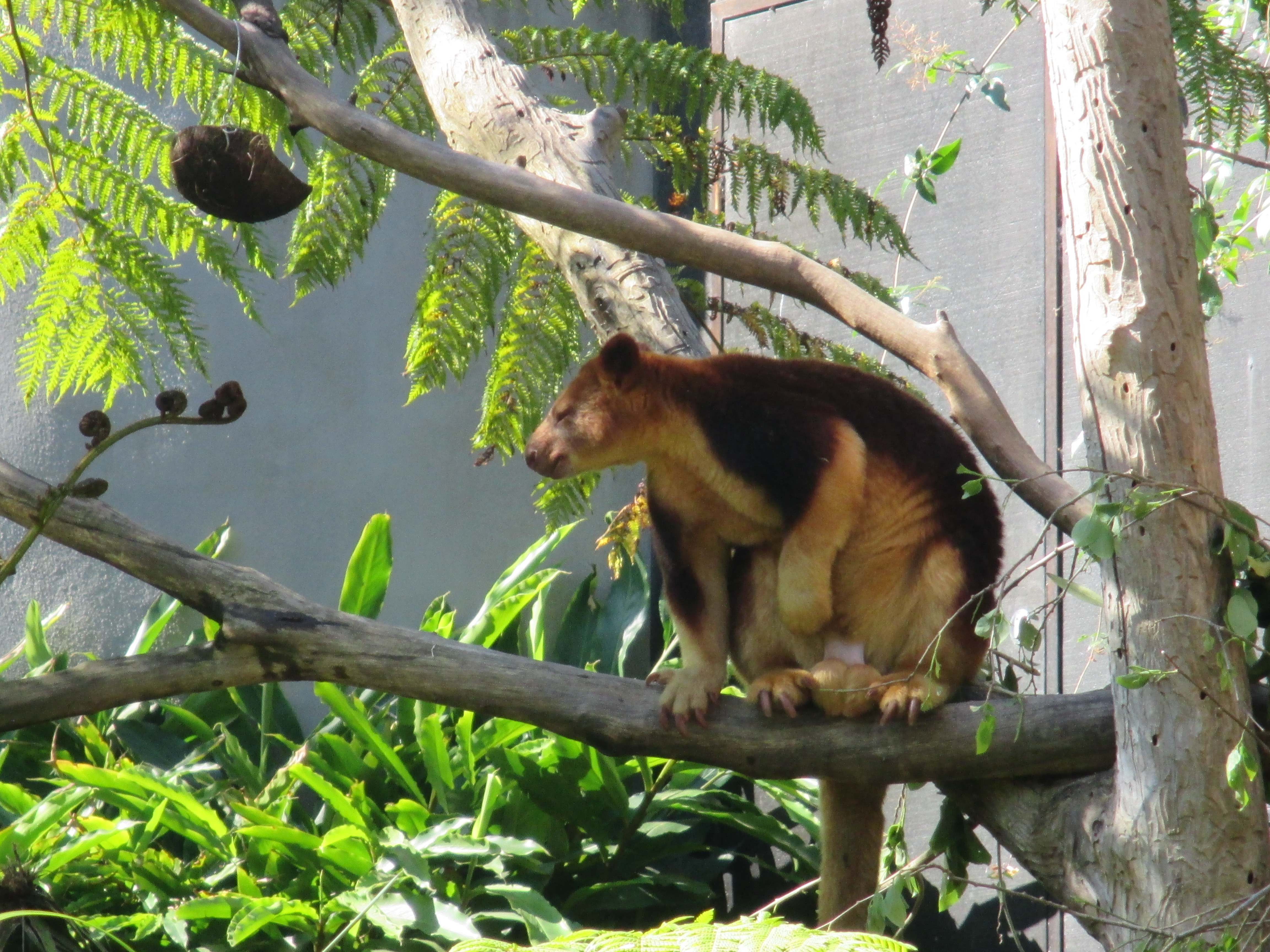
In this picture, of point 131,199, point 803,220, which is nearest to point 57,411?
point 131,199

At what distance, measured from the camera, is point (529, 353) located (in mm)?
3469

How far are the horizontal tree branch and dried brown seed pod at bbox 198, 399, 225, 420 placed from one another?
0.40m

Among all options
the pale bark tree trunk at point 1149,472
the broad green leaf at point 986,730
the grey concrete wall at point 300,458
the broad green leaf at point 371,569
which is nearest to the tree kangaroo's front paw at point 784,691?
the broad green leaf at point 986,730

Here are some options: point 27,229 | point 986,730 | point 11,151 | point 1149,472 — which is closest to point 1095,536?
point 1149,472

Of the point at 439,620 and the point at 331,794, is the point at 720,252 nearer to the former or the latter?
the point at 331,794

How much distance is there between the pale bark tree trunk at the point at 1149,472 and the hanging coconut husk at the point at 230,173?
62.2 inches

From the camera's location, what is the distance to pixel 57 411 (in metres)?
5.11

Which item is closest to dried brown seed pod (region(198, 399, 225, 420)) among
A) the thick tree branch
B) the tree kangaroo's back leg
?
the thick tree branch

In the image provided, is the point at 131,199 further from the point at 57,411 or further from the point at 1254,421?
the point at 1254,421

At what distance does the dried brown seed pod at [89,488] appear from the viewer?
217cm

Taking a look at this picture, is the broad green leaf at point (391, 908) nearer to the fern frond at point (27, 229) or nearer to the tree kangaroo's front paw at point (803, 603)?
the tree kangaroo's front paw at point (803, 603)

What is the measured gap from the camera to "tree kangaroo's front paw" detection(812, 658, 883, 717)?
236 cm

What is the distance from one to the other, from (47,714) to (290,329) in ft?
10.9

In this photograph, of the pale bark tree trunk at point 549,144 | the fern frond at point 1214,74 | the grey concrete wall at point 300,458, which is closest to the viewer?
the fern frond at point 1214,74
